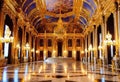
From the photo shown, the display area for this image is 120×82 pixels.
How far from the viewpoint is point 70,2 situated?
27297 mm

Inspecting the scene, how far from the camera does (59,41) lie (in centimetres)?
4172

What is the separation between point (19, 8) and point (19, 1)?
980 mm

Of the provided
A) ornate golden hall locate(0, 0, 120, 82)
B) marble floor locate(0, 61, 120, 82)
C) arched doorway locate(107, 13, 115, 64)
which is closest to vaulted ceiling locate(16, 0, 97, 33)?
ornate golden hall locate(0, 0, 120, 82)

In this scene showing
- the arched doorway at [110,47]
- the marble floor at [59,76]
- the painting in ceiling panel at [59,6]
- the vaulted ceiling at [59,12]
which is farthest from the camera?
the painting in ceiling panel at [59,6]

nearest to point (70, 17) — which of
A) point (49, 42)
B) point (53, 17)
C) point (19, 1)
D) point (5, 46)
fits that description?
point (53, 17)

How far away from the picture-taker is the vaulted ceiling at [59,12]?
25038 mm

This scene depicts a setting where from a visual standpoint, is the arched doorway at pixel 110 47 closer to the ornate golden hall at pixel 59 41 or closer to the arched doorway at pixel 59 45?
the ornate golden hall at pixel 59 41

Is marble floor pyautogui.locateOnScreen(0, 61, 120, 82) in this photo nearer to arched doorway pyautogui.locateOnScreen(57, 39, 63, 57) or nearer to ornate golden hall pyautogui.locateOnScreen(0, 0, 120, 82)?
ornate golden hall pyautogui.locateOnScreen(0, 0, 120, 82)

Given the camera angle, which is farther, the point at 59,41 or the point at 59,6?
→ the point at 59,41

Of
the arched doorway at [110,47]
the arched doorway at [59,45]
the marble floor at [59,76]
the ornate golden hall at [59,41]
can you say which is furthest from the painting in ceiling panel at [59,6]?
the marble floor at [59,76]

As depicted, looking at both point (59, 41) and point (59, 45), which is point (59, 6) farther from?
point (59, 45)

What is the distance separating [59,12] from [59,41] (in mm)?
10241

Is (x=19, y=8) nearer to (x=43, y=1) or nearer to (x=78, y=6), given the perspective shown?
(x=43, y=1)

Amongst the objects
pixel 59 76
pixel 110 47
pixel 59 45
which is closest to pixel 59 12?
pixel 59 45
